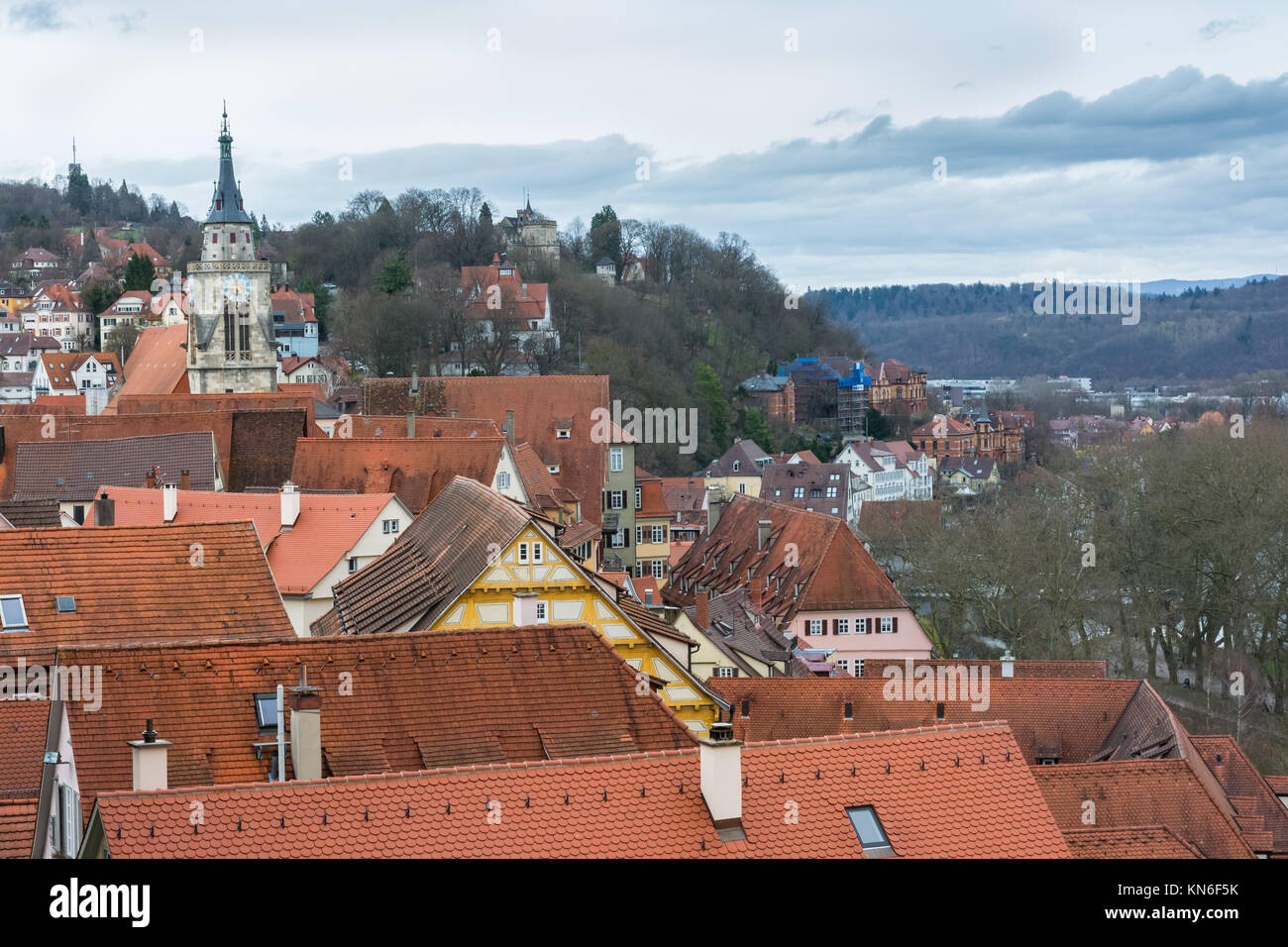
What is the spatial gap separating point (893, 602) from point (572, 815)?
30137 mm

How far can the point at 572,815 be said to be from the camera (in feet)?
32.9

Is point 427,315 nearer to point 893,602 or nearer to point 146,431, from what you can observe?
point 146,431

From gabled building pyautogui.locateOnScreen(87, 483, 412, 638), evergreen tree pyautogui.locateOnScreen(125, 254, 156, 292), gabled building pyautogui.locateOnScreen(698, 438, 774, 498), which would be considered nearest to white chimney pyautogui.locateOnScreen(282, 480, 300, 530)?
gabled building pyautogui.locateOnScreen(87, 483, 412, 638)

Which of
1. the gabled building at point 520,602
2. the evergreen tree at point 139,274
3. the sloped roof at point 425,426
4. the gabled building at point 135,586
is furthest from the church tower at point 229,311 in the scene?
the gabled building at point 135,586

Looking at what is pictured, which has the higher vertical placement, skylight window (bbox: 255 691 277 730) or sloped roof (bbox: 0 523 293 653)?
sloped roof (bbox: 0 523 293 653)

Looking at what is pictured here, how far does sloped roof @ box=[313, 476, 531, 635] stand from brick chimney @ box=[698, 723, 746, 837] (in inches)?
338

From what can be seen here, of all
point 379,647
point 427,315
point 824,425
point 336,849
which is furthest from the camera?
point 824,425

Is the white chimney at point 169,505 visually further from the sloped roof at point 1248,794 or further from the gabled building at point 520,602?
the sloped roof at point 1248,794

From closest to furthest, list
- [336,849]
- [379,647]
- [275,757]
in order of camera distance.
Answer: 1. [336,849]
2. [275,757]
3. [379,647]

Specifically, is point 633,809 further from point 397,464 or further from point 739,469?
point 739,469

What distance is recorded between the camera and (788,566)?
41969 mm

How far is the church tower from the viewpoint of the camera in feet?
210

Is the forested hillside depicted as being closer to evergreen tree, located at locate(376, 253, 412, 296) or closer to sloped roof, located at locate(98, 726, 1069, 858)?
evergreen tree, located at locate(376, 253, 412, 296)
